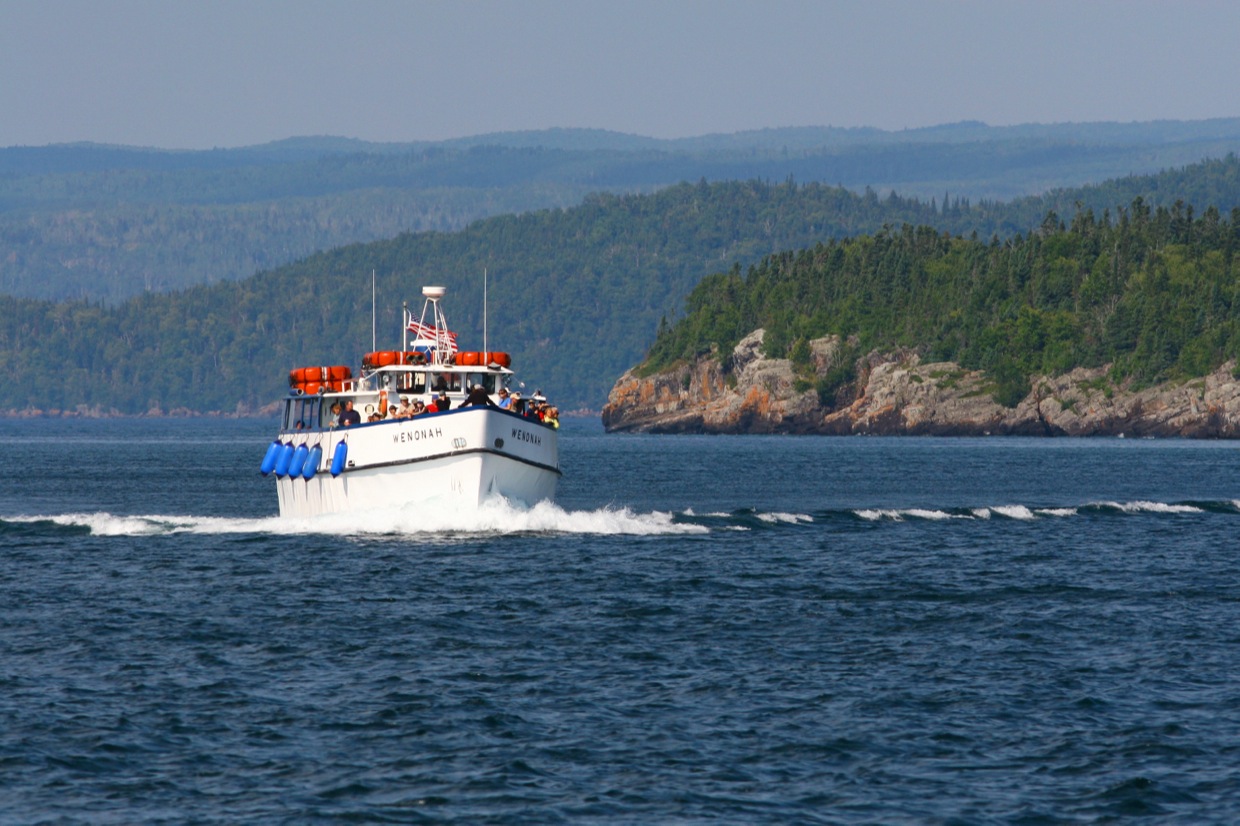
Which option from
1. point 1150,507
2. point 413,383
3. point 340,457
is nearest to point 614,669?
point 340,457

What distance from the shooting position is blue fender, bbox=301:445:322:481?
6271 centimetres

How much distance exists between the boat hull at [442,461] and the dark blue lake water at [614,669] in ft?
3.17

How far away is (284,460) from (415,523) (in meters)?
7.68

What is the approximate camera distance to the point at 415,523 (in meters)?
60.8

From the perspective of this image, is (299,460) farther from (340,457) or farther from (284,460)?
(340,457)

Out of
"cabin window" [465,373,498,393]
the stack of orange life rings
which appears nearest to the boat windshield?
the stack of orange life rings

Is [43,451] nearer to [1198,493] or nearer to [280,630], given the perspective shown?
[1198,493]

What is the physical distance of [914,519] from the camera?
74.6 metres

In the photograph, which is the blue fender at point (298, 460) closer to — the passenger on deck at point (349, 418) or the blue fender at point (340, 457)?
the passenger on deck at point (349, 418)

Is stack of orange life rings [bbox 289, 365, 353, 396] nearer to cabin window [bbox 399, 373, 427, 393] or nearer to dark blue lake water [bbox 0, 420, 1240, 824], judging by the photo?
cabin window [bbox 399, 373, 427, 393]

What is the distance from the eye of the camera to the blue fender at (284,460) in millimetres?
65562

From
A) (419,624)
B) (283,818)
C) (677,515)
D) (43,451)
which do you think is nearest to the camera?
(283,818)

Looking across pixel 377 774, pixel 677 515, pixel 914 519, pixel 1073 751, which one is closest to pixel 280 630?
pixel 377 774

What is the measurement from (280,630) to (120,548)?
2126 cm
